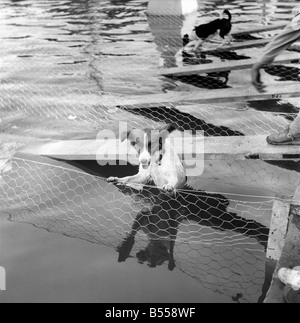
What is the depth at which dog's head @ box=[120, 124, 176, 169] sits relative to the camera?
4.21 metres

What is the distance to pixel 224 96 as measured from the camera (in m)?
5.85

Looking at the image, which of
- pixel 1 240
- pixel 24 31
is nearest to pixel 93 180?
pixel 1 240

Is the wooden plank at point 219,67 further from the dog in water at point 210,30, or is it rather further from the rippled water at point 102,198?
the dog in water at point 210,30

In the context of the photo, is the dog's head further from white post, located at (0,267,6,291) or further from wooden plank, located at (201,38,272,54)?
wooden plank, located at (201,38,272,54)

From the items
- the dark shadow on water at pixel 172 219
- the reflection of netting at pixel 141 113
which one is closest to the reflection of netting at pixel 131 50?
the reflection of netting at pixel 141 113

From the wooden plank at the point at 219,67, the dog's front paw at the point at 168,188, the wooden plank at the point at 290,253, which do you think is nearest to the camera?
the wooden plank at the point at 290,253

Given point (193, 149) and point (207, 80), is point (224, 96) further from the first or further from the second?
point (207, 80)

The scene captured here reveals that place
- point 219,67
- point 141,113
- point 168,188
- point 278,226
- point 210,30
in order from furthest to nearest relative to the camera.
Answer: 1. point 210,30
2. point 219,67
3. point 141,113
4. point 168,188
5. point 278,226

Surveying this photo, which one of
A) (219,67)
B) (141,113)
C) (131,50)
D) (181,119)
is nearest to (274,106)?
(219,67)

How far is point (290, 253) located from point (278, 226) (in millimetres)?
354

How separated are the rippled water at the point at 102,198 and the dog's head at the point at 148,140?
540mm

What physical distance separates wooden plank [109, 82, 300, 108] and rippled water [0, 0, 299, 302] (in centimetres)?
22

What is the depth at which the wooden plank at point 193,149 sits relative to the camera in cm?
430

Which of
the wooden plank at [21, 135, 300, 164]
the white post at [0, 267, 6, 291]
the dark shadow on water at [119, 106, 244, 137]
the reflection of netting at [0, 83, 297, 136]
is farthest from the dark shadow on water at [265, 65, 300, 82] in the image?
the white post at [0, 267, 6, 291]
